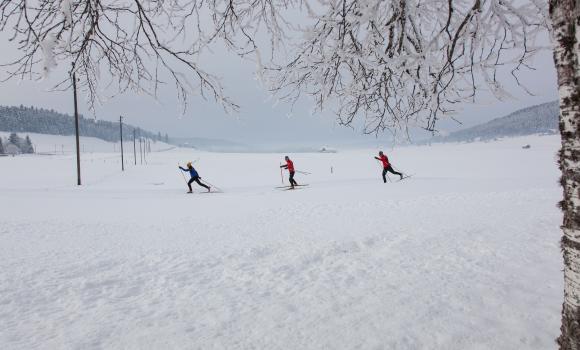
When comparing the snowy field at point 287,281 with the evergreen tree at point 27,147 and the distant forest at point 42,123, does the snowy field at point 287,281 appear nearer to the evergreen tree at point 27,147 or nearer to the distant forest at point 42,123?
the evergreen tree at point 27,147

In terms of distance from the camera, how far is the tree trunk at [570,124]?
196 cm

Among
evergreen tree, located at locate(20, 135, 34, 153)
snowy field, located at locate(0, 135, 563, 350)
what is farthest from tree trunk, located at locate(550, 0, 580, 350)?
evergreen tree, located at locate(20, 135, 34, 153)

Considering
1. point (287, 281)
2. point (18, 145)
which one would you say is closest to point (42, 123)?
point (18, 145)

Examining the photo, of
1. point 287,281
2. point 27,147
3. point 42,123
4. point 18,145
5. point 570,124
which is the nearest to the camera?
point 570,124

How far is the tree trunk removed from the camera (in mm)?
1955

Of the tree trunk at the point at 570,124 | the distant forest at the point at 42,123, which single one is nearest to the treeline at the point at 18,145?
the distant forest at the point at 42,123

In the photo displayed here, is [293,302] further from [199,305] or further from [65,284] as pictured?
[65,284]

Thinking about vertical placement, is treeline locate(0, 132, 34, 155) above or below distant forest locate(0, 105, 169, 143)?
below

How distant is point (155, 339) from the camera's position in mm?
3650

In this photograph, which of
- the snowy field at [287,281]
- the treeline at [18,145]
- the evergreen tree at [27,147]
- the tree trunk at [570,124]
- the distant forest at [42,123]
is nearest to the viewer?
the tree trunk at [570,124]

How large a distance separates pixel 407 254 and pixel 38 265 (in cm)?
648

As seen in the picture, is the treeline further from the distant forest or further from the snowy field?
the snowy field

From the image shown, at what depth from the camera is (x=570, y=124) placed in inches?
80.2

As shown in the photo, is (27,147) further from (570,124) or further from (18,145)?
(570,124)
